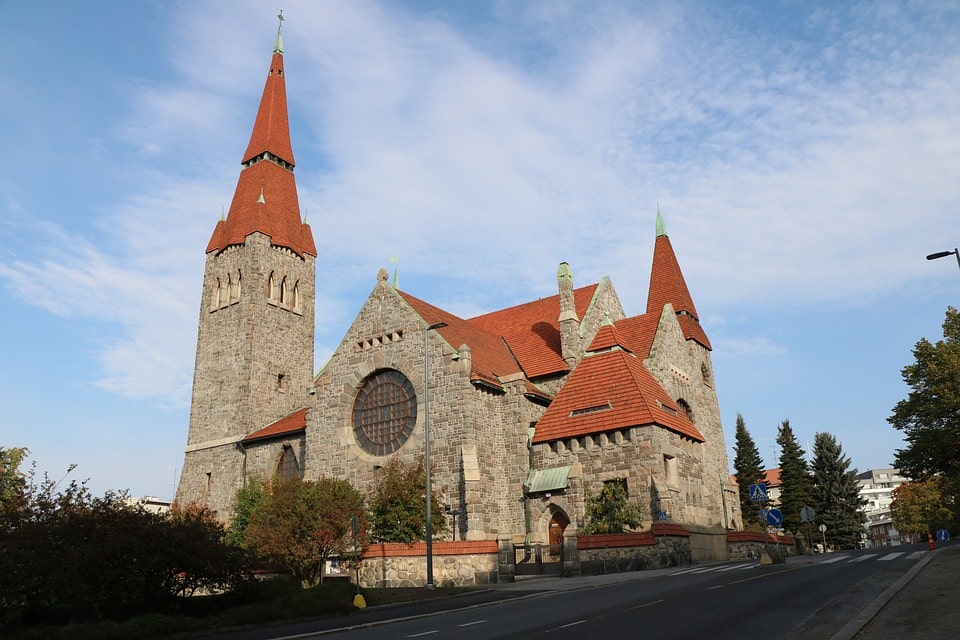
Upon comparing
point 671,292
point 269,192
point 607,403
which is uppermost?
point 269,192

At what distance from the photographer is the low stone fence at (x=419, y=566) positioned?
2456cm

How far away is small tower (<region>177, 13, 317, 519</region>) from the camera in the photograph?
146 ft

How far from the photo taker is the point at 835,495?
62.6 m

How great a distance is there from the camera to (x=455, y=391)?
1261 inches

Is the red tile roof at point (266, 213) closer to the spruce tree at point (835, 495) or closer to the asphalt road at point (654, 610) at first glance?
the asphalt road at point (654, 610)

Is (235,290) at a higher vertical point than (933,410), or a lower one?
higher

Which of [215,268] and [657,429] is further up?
[215,268]

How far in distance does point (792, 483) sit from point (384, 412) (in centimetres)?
4509

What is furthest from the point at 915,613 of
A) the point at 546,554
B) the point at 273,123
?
the point at 273,123

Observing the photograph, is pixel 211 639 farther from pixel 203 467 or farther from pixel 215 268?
pixel 215 268

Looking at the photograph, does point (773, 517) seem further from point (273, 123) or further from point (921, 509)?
point (921, 509)

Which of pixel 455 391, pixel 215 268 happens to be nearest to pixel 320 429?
pixel 455 391

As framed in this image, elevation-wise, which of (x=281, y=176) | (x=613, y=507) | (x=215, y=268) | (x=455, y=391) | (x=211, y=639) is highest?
(x=281, y=176)

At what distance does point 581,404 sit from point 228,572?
60.3 feet
